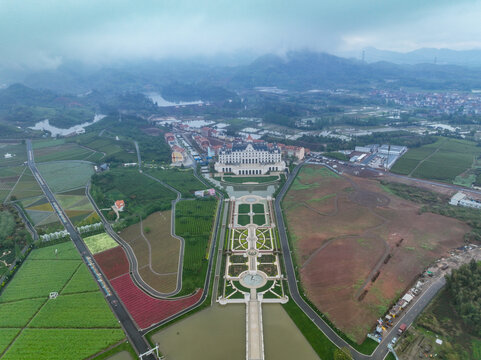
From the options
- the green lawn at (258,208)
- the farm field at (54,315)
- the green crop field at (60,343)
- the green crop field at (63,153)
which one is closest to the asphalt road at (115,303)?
the farm field at (54,315)

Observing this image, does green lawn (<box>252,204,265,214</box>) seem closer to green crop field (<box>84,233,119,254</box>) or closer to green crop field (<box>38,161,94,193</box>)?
green crop field (<box>84,233,119,254</box>)

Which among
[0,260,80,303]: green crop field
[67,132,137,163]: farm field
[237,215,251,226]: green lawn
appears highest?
[0,260,80,303]: green crop field

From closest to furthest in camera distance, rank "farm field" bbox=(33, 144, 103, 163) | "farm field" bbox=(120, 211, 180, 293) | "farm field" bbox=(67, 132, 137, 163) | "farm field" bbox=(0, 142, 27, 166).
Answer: "farm field" bbox=(120, 211, 180, 293)
"farm field" bbox=(0, 142, 27, 166)
"farm field" bbox=(67, 132, 137, 163)
"farm field" bbox=(33, 144, 103, 163)

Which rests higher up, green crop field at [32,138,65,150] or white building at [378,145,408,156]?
white building at [378,145,408,156]

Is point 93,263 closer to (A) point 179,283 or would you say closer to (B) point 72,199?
(A) point 179,283

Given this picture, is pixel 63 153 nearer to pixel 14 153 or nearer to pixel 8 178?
pixel 14 153

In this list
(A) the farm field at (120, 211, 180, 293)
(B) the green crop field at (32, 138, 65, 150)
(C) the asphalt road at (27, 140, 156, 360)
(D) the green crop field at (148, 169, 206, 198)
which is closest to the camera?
(C) the asphalt road at (27, 140, 156, 360)

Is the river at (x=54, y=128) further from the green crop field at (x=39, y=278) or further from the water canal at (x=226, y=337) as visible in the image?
the water canal at (x=226, y=337)

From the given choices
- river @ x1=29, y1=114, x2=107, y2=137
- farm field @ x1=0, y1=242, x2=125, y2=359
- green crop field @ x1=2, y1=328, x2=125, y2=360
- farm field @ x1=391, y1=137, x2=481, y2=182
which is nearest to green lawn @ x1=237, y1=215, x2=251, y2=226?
farm field @ x1=0, y1=242, x2=125, y2=359
